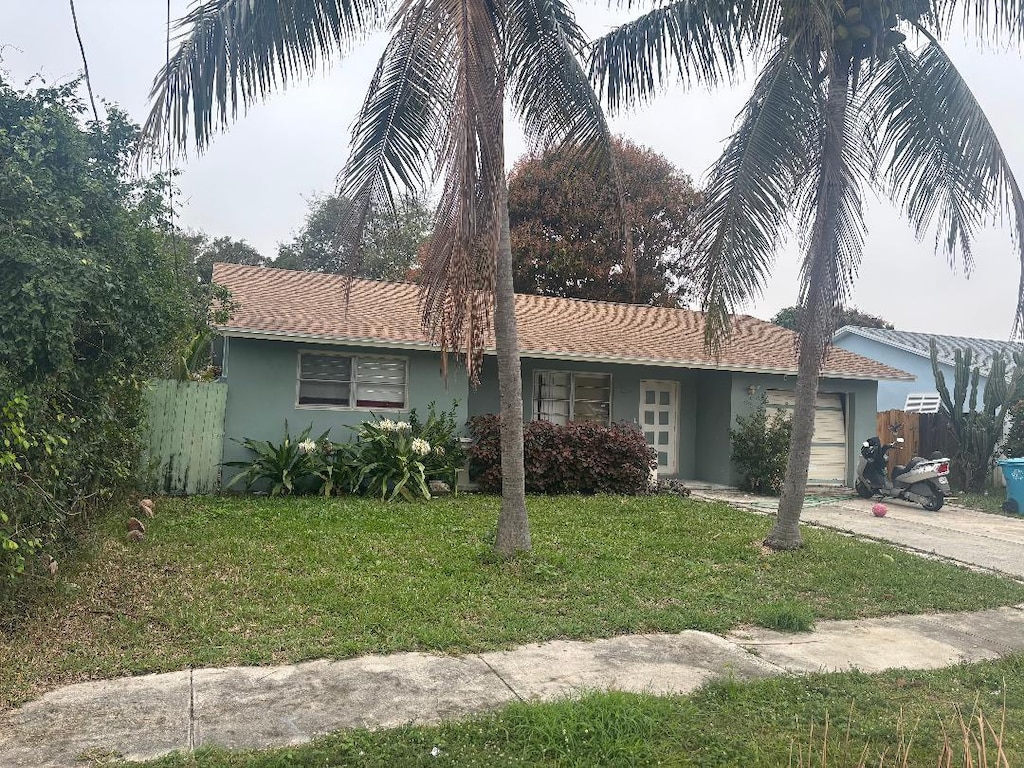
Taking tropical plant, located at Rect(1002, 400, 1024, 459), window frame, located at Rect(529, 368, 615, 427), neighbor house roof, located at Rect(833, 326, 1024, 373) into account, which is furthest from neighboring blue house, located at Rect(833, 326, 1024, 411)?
window frame, located at Rect(529, 368, 615, 427)

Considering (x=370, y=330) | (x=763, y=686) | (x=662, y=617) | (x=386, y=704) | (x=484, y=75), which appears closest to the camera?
(x=386, y=704)

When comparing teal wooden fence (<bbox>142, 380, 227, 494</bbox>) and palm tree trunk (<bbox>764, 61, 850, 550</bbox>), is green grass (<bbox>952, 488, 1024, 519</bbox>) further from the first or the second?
teal wooden fence (<bbox>142, 380, 227, 494</bbox>)

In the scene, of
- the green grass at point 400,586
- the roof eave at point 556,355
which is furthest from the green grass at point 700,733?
the roof eave at point 556,355

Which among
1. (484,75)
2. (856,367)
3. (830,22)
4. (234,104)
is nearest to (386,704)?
(484,75)

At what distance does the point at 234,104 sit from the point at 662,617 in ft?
20.5

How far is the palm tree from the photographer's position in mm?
6418

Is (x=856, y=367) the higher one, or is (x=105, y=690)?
(x=856, y=367)

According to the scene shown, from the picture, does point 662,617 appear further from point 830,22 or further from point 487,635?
point 830,22

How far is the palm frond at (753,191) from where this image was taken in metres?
8.27

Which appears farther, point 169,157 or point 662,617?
point 169,157

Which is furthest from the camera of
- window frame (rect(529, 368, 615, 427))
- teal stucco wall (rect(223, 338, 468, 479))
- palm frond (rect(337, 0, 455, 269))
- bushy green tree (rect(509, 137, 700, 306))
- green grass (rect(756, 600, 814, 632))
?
bushy green tree (rect(509, 137, 700, 306))

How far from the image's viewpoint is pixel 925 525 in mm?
12375

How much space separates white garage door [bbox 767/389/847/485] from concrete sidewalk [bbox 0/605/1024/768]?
11268 millimetres

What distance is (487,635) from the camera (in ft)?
18.6
